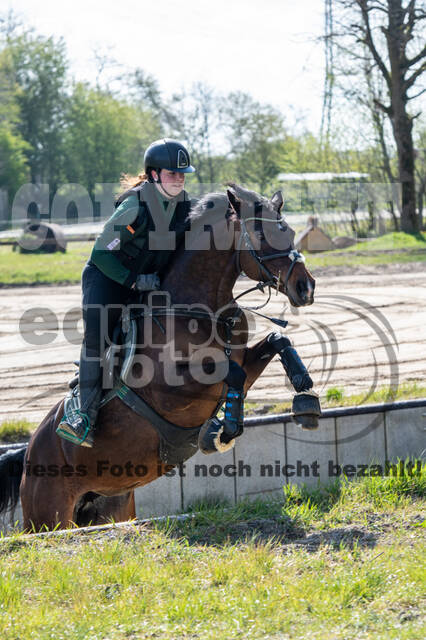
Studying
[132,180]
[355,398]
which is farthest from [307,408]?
[355,398]

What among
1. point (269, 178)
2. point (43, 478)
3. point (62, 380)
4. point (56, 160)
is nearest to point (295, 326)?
point (62, 380)

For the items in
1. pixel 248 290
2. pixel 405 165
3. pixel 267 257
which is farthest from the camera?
pixel 405 165

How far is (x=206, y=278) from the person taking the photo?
4.85 m

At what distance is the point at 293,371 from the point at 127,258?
1.28 metres

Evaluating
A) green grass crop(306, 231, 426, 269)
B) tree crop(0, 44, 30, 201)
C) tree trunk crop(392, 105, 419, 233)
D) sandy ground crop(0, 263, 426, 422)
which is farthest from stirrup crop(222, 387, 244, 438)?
tree crop(0, 44, 30, 201)

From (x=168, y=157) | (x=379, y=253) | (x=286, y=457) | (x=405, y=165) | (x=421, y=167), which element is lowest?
(x=286, y=457)

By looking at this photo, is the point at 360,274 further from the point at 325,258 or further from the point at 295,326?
the point at 295,326

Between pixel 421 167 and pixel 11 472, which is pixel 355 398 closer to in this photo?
pixel 11 472

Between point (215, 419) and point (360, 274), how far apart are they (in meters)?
14.6

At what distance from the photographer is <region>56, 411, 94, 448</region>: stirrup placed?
4.94 metres

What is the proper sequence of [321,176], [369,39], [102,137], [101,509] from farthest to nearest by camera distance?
[102,137]
[321,176]
[369,39]
[101,509]

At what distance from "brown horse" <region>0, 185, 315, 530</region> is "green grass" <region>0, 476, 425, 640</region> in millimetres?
664

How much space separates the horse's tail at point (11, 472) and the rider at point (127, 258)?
0.80 meters

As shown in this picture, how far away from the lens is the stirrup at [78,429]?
195 inches
